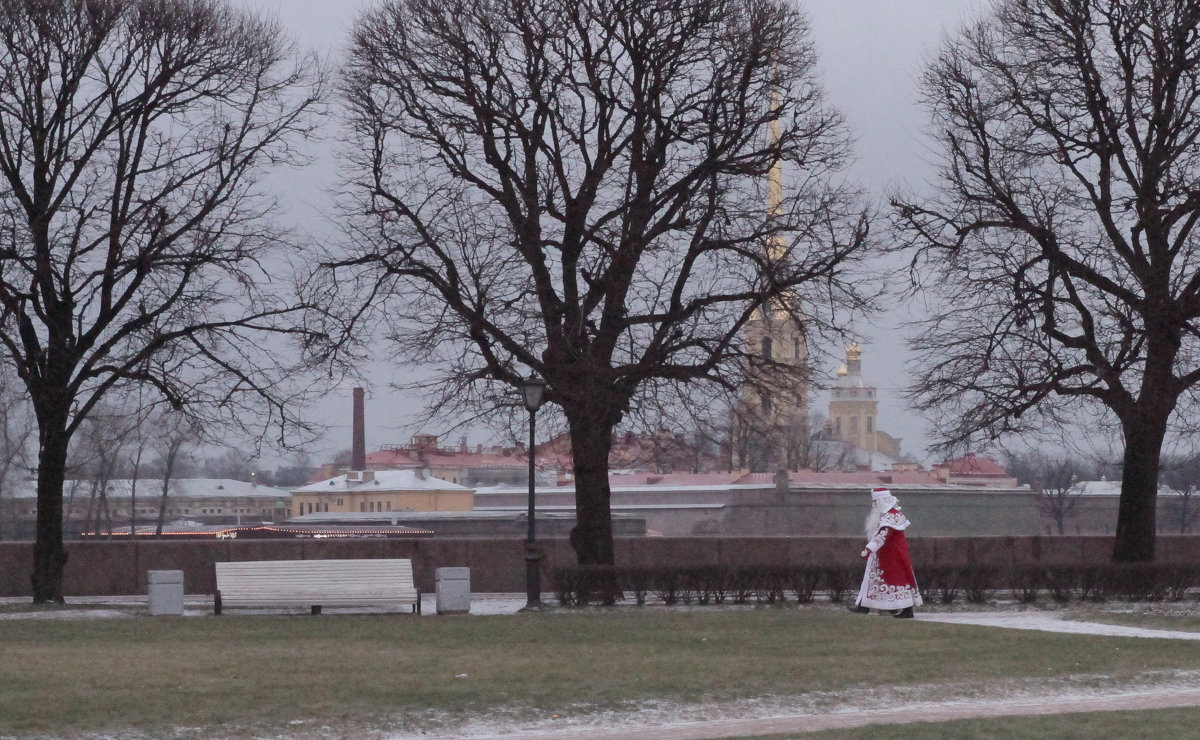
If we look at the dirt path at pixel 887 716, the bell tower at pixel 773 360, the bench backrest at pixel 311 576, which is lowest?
the dirt path at pixel 887 716

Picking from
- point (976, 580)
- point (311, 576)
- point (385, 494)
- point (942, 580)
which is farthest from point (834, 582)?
point (385, 494)

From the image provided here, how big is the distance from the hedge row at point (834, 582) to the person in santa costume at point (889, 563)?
3157mm

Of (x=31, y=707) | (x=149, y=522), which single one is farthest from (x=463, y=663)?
(x=149, y=522)

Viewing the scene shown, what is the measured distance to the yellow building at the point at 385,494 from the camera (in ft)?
285

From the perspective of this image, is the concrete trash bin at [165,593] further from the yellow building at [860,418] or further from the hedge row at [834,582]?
the yellow building at [860,418]

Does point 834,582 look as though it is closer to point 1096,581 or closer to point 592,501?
point 1096,581

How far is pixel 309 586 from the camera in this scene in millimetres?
19781

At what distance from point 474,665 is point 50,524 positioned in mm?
11770

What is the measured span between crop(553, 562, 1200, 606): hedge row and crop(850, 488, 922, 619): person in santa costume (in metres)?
3.16

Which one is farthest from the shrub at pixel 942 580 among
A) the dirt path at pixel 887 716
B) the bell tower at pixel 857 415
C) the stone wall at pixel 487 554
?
the bell tower at pixel 857 415

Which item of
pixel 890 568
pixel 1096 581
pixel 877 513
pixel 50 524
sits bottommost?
pixel 1096 581

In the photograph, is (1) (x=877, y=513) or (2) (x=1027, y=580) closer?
(1) (x=877, y=513)

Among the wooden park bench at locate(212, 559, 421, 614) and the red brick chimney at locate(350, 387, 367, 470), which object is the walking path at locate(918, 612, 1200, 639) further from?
the red brick chimney at locate(350, 387, 367, 470)

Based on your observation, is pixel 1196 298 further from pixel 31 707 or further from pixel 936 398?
pixel 31 707
